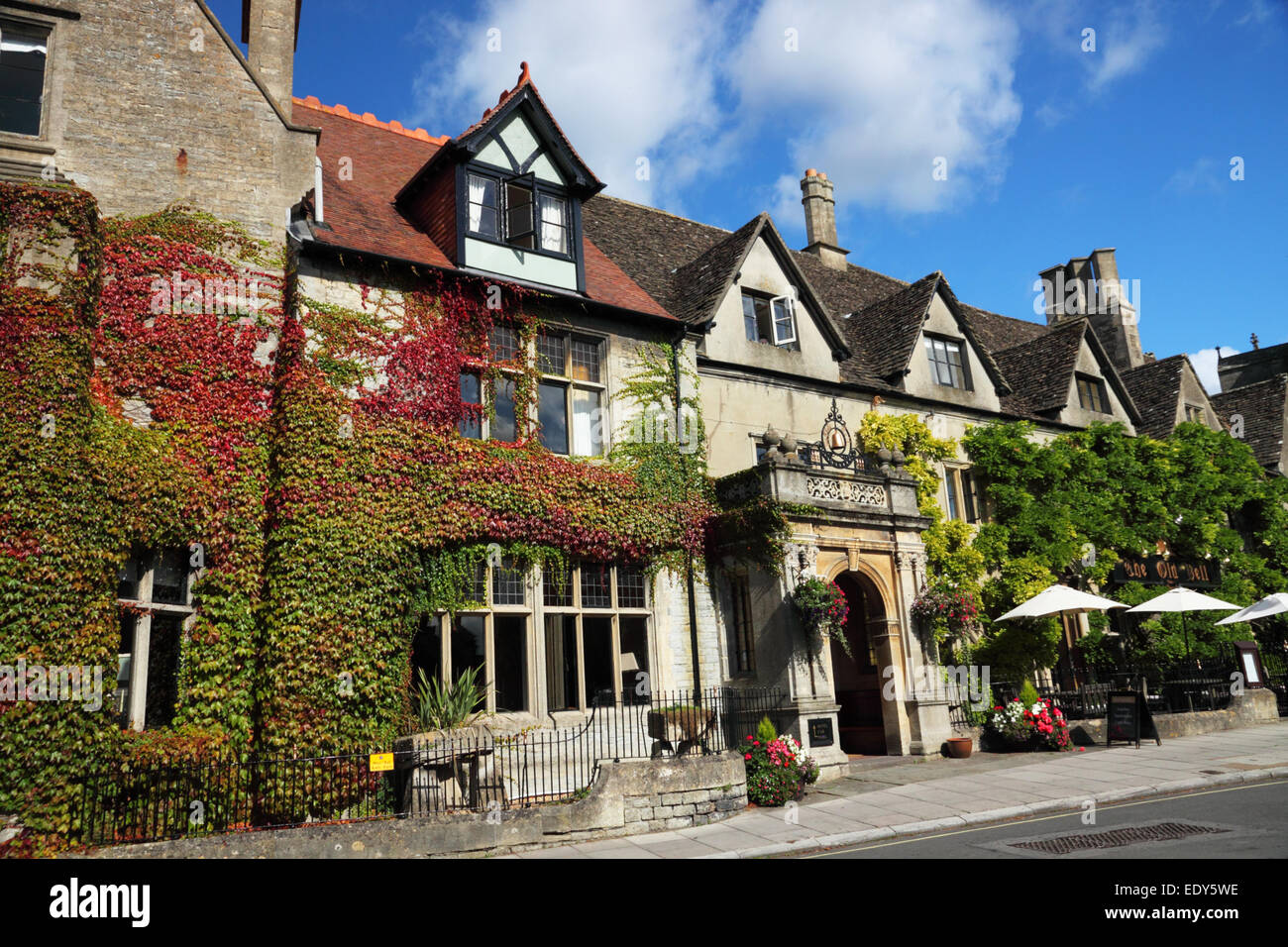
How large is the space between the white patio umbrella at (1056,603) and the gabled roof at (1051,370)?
7.06m

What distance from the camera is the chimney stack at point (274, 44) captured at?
16.2 m

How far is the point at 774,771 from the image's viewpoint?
13.3m

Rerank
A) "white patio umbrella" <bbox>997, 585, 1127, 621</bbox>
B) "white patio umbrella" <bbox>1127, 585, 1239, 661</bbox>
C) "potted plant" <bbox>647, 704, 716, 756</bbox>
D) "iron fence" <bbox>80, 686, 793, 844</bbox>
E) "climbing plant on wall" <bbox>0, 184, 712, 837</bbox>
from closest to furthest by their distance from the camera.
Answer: "iron fence" <bbox>80, 686, 793, 844</bbox> < "climbing plant on wall" <bbox>0, 184, 712, 837</bbox> < "potted plant" <bbox>647, 704, 716, 756</bbox> < "white patio umbrella" <bbox>997, 585, 1127, 621</bbox> < "white patio umbrella" <bbox>1127, 585, 1239, 661</bbox>

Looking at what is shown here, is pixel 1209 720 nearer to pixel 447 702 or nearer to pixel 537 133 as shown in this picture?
pixel 447 702

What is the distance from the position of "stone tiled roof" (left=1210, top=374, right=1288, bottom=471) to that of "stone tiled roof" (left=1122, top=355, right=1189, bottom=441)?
4157 mm

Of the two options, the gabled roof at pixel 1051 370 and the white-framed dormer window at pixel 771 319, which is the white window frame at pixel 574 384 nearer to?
the white-framed dormer window at pixel 771 319

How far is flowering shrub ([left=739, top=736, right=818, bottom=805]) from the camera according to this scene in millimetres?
13148

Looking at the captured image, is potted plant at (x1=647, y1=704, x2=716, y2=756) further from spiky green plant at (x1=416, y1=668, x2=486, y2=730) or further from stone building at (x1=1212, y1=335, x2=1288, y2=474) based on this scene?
stone building at (x1=1212, y1=335, x2=1288, y2=474)

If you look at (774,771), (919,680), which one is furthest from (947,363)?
(774,771)

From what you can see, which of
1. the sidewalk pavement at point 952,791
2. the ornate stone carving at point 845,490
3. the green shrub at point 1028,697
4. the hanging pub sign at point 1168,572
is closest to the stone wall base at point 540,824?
the sidewalk pavement at point 952,791

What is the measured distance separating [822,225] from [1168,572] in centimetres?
1510

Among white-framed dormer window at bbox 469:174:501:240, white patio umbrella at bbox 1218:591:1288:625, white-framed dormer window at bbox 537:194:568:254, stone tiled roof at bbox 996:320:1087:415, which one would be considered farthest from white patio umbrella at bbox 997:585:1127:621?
white-framed dormer window at bbox 469:174:501:240
